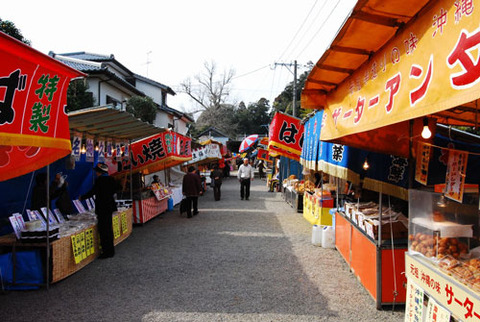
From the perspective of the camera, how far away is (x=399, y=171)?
4.81 metres

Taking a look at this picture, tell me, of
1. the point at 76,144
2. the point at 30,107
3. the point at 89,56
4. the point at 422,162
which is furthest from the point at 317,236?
the point at 89,56

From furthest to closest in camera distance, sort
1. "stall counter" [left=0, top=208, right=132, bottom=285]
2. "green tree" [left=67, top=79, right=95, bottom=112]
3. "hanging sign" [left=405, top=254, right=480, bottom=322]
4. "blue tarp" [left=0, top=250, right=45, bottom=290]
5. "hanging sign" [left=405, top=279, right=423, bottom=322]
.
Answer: "green tree" [left=67, top=79, right=95, bottom=112], "stall counter" [left=0, top=208, right=132, bottom=285], "blue tarp" [left=0, top=250, right=45, bottom=290], "hanging sign" [left=405, top=279, right=423, bottom=322], "hanging sign" [left=405, top=254, right=480, bottom=322]

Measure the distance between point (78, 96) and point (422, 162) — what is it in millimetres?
12456

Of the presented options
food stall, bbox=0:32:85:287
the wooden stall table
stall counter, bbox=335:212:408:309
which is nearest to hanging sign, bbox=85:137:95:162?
the wooden stall table

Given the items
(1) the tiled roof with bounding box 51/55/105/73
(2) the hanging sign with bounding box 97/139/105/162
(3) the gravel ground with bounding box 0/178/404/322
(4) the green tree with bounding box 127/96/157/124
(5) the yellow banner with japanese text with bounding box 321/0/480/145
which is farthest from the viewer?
(4) the green tree with bounding box 127/96/157/124

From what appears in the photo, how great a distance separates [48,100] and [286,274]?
4.84 m

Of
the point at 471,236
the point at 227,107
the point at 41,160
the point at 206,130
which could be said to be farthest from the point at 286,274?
the point at 227,107

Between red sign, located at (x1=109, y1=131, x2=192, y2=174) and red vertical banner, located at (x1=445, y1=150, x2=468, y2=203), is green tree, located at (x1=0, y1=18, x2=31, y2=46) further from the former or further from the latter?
red vertical banner, located at (x1=445, y1=150, x2=468, y2=203)

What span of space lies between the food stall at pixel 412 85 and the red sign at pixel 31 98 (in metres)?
3.22

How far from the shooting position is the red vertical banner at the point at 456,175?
336 cm

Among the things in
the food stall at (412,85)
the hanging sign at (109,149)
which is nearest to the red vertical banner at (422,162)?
the food stall at (412,85)

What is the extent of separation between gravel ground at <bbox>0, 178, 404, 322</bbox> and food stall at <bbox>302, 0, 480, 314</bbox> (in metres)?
1.70

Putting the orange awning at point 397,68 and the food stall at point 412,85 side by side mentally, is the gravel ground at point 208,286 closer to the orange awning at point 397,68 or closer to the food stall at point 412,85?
the food stall at point 412,85

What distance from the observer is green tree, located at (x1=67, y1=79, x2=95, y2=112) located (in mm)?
12312
